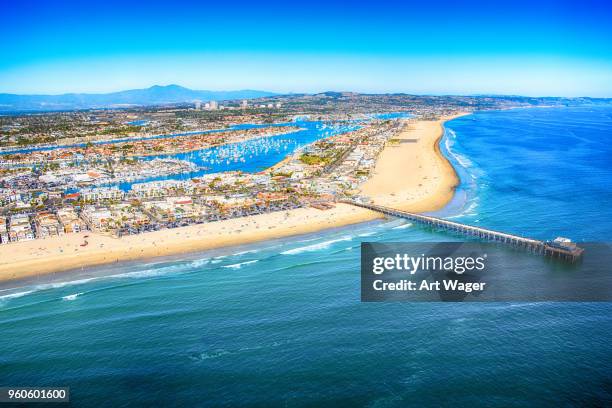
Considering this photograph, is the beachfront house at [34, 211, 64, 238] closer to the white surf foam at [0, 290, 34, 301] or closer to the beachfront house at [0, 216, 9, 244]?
the beachfront house at [0, 216, 9, 244]

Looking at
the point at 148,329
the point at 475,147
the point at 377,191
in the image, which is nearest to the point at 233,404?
the point at 148,329

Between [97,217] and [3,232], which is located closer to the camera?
[3,232]

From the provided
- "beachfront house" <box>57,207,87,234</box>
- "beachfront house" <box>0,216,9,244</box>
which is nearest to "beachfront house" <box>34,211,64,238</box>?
"beachfront house" <box>57,207,87,234</box>

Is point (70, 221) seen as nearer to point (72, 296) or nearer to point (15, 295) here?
point (15, 295)

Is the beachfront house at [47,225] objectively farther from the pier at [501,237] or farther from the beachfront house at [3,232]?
the pier at [501,237]

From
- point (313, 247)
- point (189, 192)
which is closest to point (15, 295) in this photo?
point (313, 247)

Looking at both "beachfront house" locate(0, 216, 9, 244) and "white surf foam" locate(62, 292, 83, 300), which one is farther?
"beachfront house" locate(0, 216, 9, 244)
